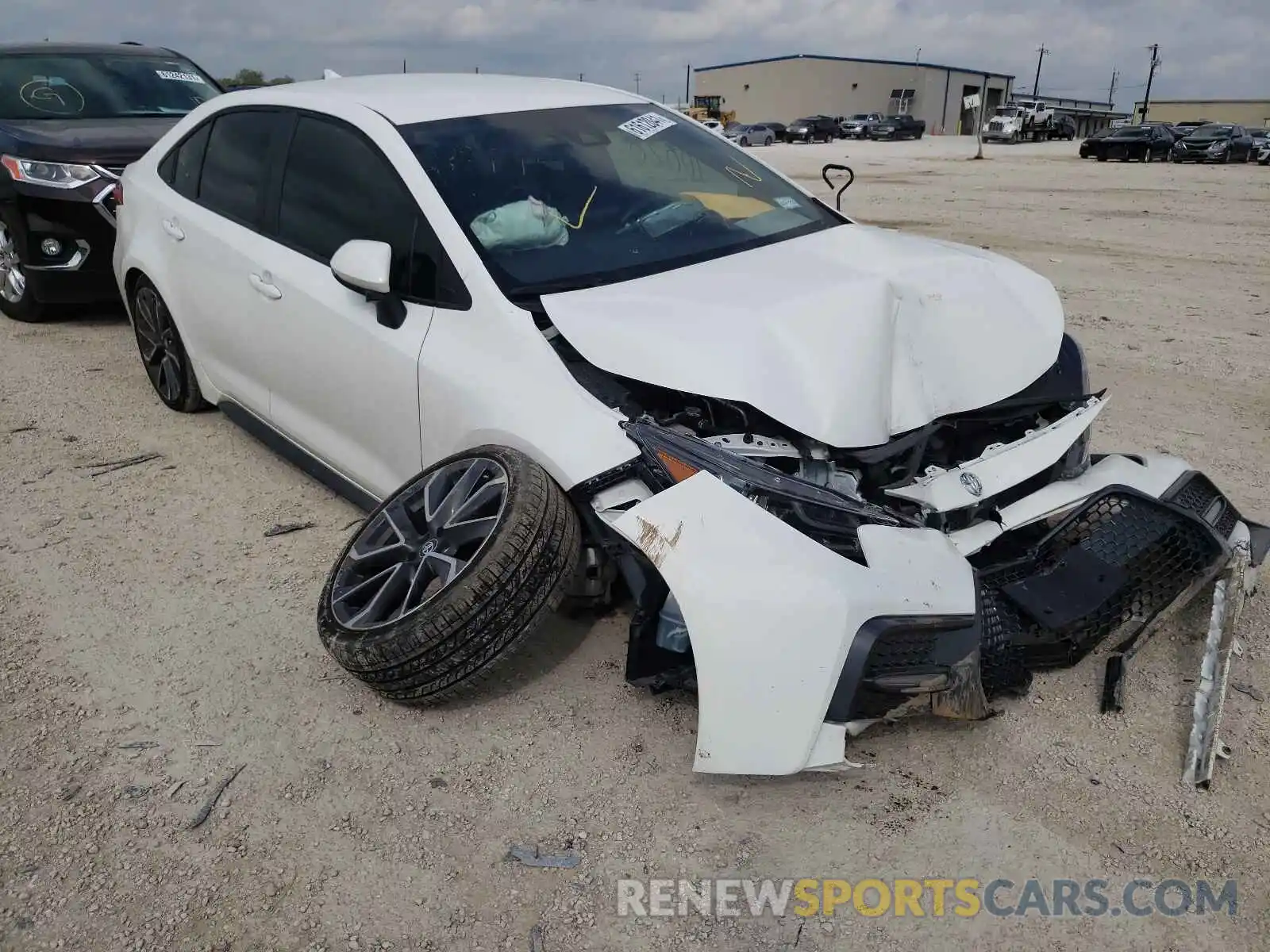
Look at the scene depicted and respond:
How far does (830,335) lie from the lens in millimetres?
2775

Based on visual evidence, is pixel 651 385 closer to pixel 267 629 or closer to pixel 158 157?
pixel 267 629

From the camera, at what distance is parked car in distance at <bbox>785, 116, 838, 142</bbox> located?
51.8 metres

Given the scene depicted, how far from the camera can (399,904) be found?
86.1 inches

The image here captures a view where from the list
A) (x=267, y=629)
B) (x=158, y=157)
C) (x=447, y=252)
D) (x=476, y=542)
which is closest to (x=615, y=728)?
(x=476, y=542)

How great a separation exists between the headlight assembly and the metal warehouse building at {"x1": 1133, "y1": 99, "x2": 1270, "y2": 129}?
82.9 meters

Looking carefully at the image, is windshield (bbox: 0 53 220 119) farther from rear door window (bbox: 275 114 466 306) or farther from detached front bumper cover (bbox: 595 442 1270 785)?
detached front bumper cover (bbox: 595 442 1270 785)

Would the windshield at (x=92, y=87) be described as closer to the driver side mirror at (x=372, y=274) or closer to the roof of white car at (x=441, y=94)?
the roof of white car at (x=441, y=94)

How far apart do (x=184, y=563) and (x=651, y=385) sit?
78.4 inches

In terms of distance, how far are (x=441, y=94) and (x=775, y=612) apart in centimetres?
251

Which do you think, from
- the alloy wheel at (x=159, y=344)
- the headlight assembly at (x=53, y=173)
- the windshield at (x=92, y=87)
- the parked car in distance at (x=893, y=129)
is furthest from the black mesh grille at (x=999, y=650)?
the parked car in distance at (x=893, y=129)

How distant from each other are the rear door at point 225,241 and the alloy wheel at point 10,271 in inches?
115

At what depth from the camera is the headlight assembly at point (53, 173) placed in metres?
6.28

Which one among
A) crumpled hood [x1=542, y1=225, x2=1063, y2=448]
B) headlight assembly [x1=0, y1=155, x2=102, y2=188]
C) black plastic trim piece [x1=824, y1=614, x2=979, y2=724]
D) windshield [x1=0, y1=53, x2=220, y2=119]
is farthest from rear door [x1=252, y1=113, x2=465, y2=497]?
windshield [x1=0, y1=53, x2=220, y2=119]

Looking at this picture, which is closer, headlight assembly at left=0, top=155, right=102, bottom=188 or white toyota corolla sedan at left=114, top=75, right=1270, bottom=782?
white toyota corolla sedan at left=114, top=75, right=1270, bottom=782
